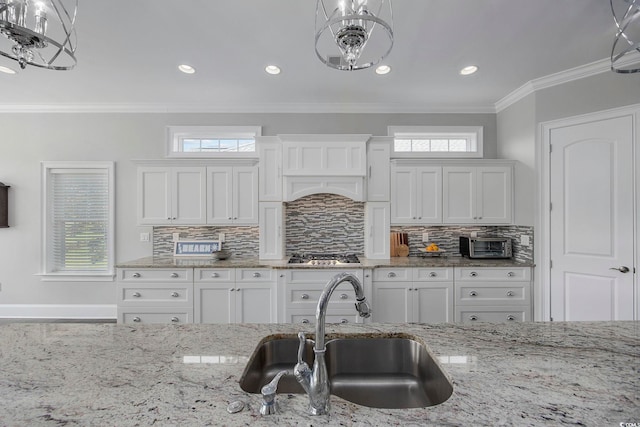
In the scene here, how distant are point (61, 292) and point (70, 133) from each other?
6.83ft

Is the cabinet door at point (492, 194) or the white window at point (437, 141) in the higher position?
the white window at point (437, 141)

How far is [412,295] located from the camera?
9.68 ft

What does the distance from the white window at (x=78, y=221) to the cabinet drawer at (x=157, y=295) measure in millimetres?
991

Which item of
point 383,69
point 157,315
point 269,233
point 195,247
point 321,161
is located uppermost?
point 383,69

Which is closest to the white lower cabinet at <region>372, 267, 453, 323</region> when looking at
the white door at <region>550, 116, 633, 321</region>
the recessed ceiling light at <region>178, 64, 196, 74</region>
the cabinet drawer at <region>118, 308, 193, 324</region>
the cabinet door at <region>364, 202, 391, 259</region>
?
the cabinet door at <region>364, 202, 391, 259</region>

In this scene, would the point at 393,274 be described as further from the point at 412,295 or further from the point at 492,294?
the point at 492,294

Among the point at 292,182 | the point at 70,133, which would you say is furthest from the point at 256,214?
the point at 70,133

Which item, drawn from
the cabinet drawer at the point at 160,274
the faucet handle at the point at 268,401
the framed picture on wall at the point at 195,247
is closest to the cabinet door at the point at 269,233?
the framed picture on wall at the point at 195,247

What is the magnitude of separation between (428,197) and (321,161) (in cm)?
133

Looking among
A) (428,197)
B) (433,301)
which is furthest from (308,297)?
(428,197)

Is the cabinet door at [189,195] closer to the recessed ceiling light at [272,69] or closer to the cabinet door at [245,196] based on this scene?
the cabinet door at [245,196]

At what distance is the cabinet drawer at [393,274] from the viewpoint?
296 cm

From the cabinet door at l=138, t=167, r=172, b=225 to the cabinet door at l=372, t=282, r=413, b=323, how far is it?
2.54 meters

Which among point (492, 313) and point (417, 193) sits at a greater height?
point (417, 193)
